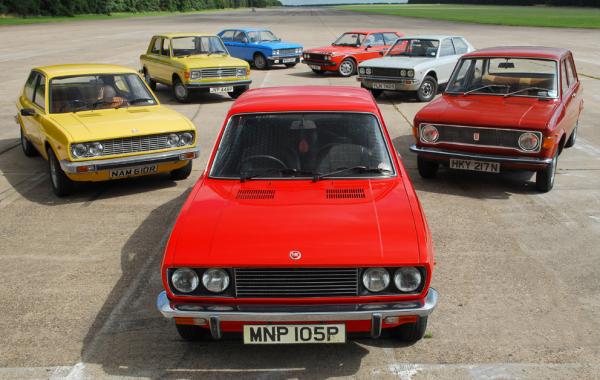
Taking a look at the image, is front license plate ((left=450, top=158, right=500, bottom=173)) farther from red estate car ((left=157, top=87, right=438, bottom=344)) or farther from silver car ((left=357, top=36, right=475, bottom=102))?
silver car ((left=357, top=36, right=475, bottom=102))

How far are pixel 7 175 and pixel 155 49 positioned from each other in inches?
349

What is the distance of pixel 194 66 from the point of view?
51.1 ft

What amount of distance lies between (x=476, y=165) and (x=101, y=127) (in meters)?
4.97

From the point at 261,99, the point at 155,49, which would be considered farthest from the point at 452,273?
the point at 155,49

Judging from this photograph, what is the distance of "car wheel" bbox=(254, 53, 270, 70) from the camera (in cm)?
2355

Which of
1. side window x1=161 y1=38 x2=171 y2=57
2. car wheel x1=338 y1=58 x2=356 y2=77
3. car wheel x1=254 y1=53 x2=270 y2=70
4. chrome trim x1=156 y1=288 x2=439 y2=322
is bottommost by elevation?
car wheel x1=254 y1=53 x2=270 y2=70

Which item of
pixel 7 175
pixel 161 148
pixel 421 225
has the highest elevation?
pixel 421 225

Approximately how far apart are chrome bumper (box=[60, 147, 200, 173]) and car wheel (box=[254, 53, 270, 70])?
51.6 ft

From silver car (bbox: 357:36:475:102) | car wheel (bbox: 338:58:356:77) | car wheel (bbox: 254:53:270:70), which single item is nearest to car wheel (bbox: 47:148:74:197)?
silver car (bbox: 357:36:475:102)

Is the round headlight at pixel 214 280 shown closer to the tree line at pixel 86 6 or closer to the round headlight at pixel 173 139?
the round headlight at pixel 173 139

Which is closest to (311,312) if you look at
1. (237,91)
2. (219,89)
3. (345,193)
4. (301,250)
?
(301,250)

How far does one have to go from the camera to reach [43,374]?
4035 millimetres

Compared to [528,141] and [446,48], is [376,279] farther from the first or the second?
[446,48]

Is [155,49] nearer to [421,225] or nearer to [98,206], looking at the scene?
[98,206]
